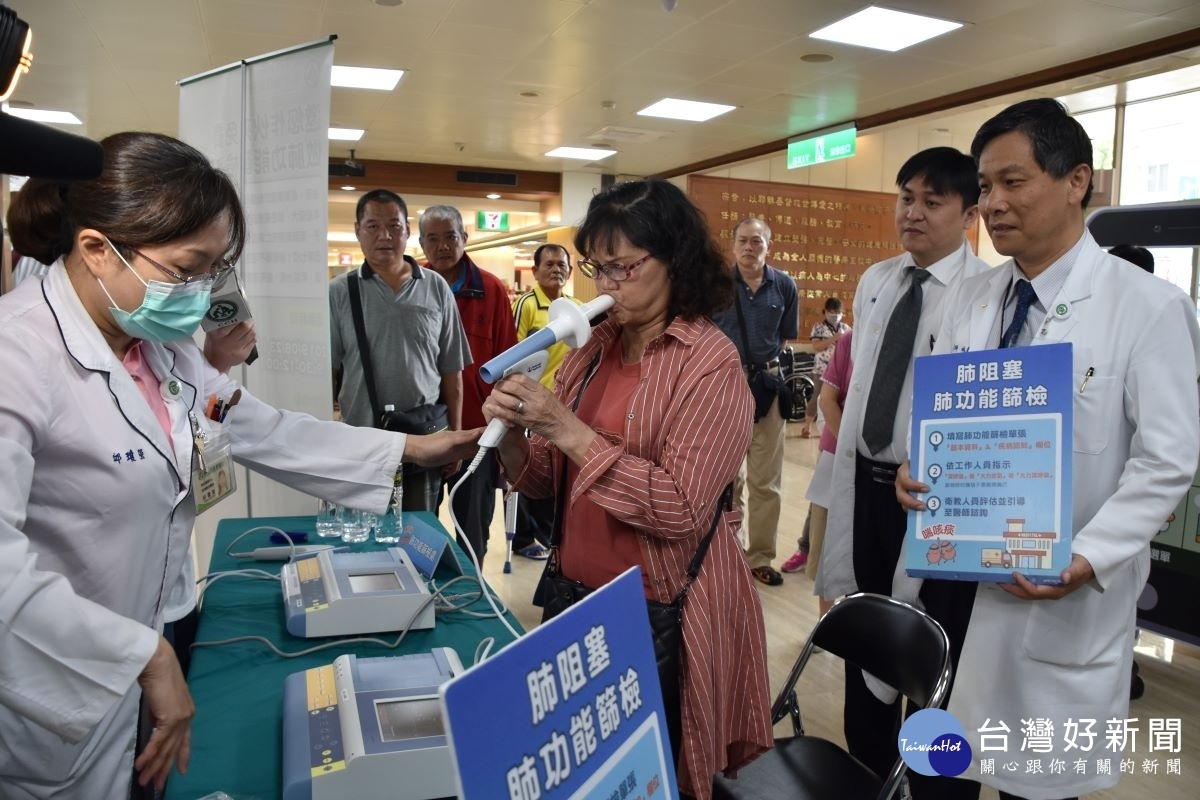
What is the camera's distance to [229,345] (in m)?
2.17

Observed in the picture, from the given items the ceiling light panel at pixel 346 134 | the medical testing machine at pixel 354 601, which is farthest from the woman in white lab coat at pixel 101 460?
the ceiling light panel at pixel 346 134

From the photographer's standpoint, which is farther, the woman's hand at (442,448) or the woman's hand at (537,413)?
the woman's hand at (442,448)

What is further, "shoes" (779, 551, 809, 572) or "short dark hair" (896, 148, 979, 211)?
"shoes" (779, 551, 809, 572)

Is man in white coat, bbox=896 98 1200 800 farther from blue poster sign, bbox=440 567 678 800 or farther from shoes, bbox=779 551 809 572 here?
shoes, bbox=779 551 809 572

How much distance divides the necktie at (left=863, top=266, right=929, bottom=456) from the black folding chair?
47 cm

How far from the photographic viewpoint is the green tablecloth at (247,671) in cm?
110

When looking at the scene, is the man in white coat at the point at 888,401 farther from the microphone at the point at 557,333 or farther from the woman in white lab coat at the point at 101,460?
the woman in white lab coat at the point at 101,460

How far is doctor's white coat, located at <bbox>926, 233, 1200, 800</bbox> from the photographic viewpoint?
1.46m

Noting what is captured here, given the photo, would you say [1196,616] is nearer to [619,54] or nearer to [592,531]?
[592,531]

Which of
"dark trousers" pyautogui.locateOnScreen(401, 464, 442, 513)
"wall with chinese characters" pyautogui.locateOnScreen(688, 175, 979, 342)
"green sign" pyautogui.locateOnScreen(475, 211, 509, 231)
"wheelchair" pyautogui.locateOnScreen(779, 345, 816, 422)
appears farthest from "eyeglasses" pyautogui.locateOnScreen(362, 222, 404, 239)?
"green sign" pyautogui.locateOnScreen(475, 211, 509, 231)

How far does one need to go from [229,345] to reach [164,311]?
3.18 feet

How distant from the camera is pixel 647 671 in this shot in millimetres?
829

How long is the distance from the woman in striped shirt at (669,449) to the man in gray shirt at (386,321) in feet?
6.02

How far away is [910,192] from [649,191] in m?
1.02
